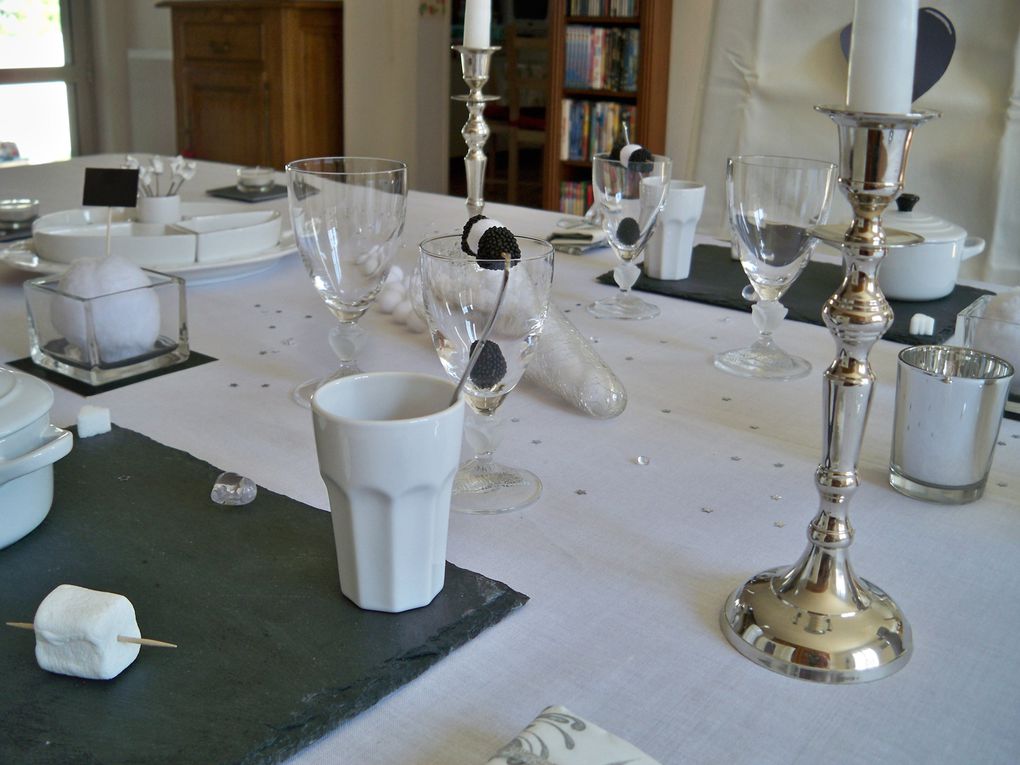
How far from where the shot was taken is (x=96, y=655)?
0.50 metres

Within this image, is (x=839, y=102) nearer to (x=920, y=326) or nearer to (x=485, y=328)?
(x=920, y=326)

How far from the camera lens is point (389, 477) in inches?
21.3

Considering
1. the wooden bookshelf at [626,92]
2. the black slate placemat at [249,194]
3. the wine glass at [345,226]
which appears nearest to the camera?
the wine glass at [345,226]

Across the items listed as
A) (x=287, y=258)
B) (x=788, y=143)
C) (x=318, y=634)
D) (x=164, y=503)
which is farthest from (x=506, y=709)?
(x=788, y=143)

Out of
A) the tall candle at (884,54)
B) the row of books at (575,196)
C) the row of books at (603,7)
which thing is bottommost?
the row of books at (575,196)

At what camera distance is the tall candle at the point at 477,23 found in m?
1.22

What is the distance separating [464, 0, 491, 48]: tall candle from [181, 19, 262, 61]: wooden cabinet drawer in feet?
11.5

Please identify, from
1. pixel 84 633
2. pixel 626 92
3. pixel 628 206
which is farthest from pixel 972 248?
pixel 626 92

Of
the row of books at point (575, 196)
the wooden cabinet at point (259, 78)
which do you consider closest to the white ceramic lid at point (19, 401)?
the row of books at point (575, 196)

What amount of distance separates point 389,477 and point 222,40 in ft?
14.8

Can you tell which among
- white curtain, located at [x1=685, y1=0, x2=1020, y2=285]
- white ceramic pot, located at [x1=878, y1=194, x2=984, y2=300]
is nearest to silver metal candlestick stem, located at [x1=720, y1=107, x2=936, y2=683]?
white ceramic pot, located at [x1=878, y1=194, x2=984, y2=300]

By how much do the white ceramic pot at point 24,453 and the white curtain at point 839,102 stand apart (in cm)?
223

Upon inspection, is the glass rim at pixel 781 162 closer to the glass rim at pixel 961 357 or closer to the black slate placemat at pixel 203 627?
A: the glass rim at pixel 961 357

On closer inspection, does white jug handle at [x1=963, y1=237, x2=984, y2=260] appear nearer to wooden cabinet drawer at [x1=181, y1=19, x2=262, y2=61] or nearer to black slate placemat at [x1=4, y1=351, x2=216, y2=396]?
black slate placemat at [x1=4, y1=351, x2=216, y2=396]
